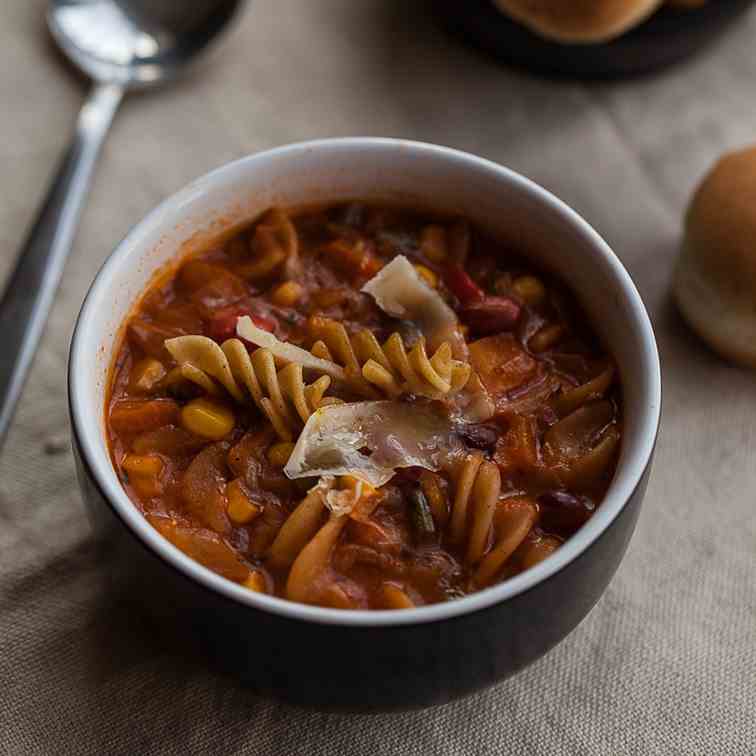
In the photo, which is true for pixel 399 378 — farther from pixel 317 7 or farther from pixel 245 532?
pixel 317 7

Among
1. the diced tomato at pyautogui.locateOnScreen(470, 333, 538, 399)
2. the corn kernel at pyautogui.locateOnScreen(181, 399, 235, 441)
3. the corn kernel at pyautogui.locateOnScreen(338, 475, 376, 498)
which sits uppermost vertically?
the diced tomato at pyautogui.locateOnScreen(470, 333, 538, 399)

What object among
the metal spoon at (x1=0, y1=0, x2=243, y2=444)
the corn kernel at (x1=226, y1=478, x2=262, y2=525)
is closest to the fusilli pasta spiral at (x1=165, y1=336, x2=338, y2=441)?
the corn kernel at (x1=226, y1=478, x2=262, y2=525)

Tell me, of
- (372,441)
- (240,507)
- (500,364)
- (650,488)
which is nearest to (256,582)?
(240,507)

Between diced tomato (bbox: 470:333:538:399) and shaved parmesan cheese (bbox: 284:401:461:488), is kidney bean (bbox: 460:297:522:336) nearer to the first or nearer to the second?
diced tomato (bbox: 470:333:538:399)

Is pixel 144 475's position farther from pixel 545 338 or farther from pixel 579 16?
pixel 579 16

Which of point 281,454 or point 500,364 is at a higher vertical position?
point 500,364

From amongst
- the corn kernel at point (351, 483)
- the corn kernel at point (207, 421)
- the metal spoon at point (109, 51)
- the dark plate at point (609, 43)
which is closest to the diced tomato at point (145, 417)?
the corn kernel at point (207, 421)

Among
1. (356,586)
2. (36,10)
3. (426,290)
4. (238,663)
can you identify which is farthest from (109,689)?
(36,10)
